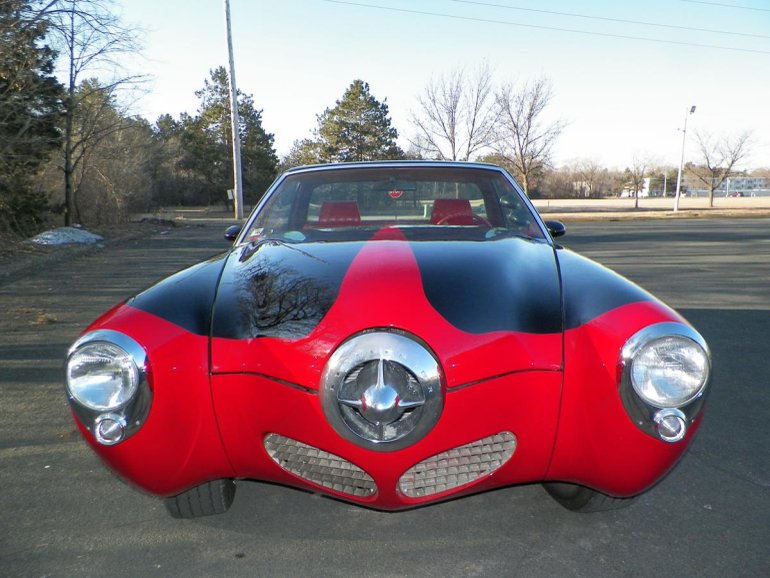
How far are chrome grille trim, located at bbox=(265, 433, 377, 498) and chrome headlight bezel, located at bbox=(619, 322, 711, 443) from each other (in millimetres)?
816

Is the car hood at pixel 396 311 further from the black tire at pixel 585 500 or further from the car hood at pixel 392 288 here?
the black tire at pixel 585 500

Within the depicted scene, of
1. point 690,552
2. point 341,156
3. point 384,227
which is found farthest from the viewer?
point 341,156

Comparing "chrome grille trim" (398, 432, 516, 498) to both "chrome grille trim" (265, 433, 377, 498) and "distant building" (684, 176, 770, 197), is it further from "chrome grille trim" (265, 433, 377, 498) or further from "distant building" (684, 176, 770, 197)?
"distant building" (684, 176, 770, 197)

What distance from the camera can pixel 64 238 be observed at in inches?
572

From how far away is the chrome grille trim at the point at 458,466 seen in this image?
5.51 feet

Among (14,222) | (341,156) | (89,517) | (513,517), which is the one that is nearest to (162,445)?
(89,517)

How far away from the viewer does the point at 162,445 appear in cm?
173

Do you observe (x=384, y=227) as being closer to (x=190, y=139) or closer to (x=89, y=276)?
(x=89, y=276)

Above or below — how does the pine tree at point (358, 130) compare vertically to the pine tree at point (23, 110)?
above

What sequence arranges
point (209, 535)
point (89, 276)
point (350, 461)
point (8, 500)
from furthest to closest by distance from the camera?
point (89, 276) → point (8, 500) → point (209, 535) → point (350, 461)

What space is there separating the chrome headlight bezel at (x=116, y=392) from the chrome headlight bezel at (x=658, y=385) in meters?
1.44

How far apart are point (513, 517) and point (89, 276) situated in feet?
29.7

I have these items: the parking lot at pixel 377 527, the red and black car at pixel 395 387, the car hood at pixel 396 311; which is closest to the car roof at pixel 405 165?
the car hood at pixel 396 311

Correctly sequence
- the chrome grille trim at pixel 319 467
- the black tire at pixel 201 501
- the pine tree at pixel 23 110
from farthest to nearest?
the pine tree at pixel 23 110 < the black tire at pixel 201 501 < the chrome grille trim at pixel 319 467
